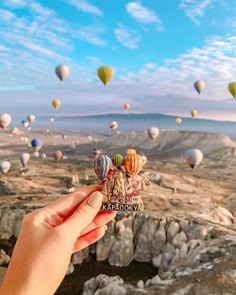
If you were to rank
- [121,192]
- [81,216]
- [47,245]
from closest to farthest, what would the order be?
1. [47,245]
2. [81,216]
3. [121,192]

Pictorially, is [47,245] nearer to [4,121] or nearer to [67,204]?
[67,204]

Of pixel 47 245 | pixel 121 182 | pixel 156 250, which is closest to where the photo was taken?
pixel 47 245

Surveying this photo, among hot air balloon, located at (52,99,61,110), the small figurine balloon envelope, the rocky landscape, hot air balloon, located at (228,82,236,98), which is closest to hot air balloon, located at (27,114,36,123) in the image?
hot air balloon, located at (52,99,61,110)

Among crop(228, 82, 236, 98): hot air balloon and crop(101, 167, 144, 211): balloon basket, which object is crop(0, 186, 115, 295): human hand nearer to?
crop(101, 167, 144, 211): balloon basket

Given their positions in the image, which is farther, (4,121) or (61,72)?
(4,121)

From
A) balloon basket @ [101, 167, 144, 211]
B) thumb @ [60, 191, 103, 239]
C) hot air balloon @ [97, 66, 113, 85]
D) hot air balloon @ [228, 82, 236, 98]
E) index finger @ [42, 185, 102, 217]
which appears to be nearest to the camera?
thumb @ [60, 191, 103, 239]

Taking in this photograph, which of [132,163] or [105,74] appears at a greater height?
[105,74]

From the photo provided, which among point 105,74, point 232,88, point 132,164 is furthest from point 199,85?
point 132,164
